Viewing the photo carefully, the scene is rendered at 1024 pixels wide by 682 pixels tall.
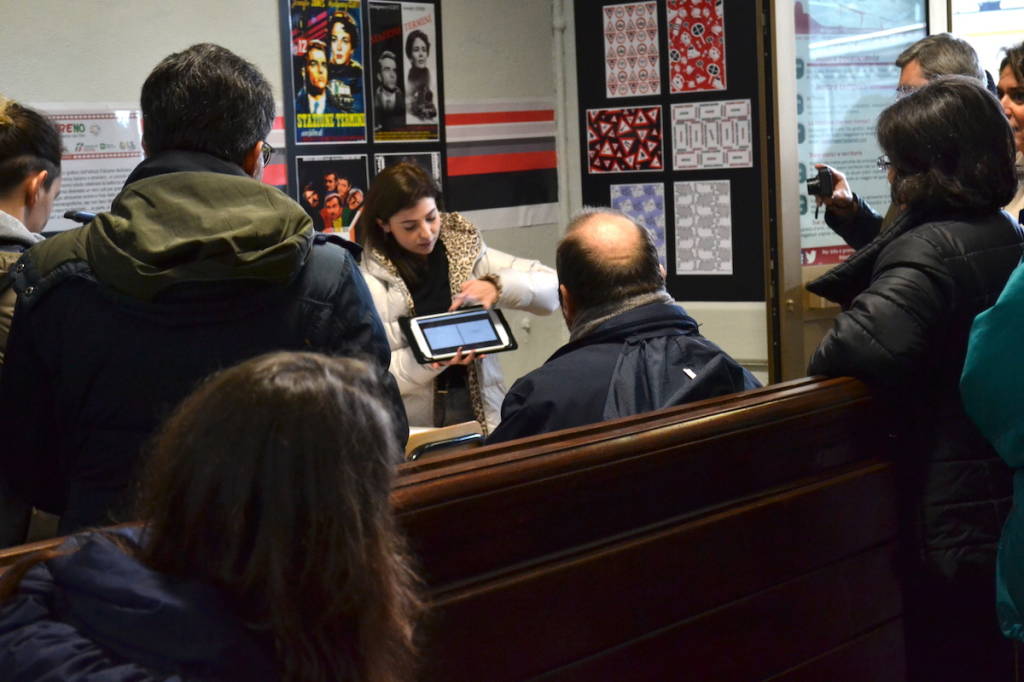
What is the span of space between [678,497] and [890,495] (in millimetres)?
653

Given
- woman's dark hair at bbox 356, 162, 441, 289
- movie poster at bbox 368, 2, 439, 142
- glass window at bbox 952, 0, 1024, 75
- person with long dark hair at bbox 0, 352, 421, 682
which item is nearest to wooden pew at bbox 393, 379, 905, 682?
person with long dark hair at bbox 0, 352, 421, 682

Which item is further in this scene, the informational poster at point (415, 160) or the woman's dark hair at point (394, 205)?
the informational poster at point (415, 160)

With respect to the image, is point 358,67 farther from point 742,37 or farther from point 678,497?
point 678,497

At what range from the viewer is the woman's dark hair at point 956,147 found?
2475mm

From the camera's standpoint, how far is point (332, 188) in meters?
4.89

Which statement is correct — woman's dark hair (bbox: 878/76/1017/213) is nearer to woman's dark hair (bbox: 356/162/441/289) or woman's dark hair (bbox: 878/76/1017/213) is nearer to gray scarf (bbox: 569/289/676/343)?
gray scarf (bbox: 569/289/676/343)

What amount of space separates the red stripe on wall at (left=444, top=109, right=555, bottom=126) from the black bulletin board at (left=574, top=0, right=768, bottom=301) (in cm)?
18

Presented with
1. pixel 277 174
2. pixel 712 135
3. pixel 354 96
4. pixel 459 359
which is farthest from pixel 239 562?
pixel 712 135

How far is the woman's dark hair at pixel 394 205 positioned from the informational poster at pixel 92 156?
0.77 metres

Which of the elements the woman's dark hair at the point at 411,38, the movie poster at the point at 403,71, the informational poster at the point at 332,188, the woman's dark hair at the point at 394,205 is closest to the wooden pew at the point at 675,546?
the woman's dark hair at the point at 394,205

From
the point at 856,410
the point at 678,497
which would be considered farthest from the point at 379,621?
the point at 856,410

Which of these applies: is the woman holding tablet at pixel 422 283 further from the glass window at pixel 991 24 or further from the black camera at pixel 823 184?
the glass window at pixel 991 24

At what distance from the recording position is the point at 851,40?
5.09 metres

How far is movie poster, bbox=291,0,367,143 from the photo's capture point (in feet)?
15.4
